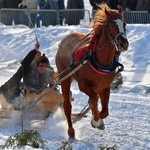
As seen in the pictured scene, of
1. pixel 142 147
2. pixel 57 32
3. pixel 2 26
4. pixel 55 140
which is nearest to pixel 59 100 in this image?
pixel 55 140

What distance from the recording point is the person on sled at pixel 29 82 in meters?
10.2

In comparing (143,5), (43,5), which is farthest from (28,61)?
(43,5)

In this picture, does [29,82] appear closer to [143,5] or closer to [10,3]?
[143,5]

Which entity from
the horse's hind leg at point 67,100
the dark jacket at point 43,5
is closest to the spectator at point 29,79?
the horse's hind leg at point 67,100

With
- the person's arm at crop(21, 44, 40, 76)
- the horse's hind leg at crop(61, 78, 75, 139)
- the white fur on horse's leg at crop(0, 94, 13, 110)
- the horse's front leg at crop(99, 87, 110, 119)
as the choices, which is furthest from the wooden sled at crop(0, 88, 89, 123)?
the horse's front leg at crop(99, 87, 110, 119)

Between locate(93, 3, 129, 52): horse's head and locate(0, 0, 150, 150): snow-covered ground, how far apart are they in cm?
132

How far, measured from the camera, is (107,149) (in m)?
7.79

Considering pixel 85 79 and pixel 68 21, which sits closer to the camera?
pixel 85 79

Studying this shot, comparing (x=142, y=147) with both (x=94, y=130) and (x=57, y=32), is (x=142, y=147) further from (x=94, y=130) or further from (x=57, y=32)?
(x=57, y=32)

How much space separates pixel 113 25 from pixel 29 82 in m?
2.44

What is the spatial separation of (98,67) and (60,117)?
1.98 meters

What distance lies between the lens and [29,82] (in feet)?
34.4

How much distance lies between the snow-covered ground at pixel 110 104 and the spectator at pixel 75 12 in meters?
0.46

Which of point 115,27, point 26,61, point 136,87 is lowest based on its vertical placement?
point 136,87
